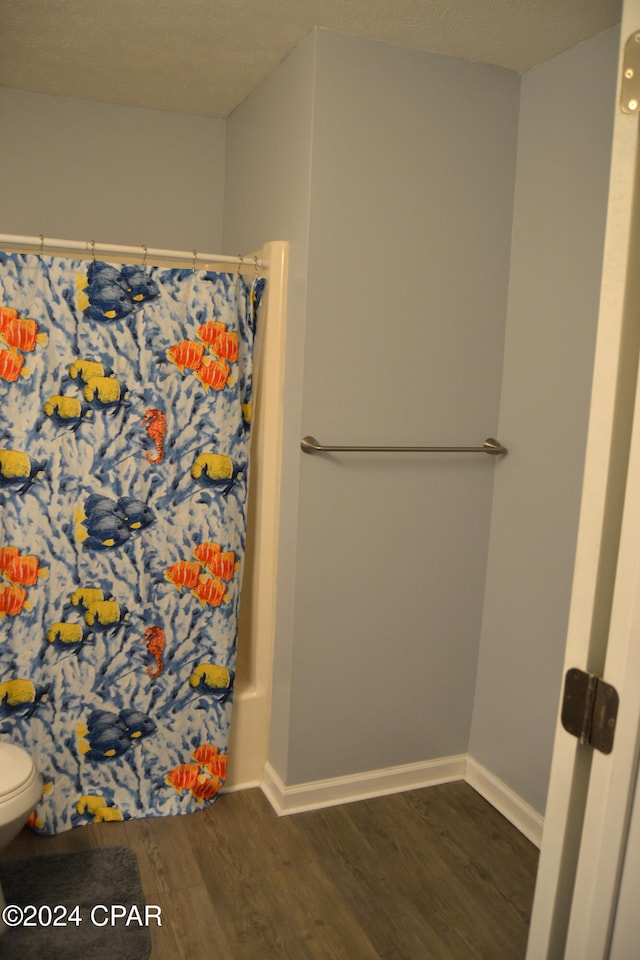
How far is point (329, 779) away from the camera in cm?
248

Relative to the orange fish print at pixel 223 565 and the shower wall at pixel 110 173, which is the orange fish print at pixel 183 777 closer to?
the orange fish print at pixel 223 565

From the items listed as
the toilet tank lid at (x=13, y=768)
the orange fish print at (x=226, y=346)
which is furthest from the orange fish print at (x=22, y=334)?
the toilet tank lid at (x=13, y=768)

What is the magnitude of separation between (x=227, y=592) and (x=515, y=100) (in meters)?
1.71

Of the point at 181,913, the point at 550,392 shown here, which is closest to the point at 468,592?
the point at 550,392

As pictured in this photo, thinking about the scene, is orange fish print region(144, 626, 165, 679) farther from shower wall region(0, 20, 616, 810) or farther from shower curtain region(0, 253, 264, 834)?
shower wall region(0, 20, 616, 810)

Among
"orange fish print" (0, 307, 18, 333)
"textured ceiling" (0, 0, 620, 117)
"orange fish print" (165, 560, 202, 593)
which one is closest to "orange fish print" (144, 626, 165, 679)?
"orange fish print" (165, 560, 202, 593)

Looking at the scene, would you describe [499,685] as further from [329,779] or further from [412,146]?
[412,146]

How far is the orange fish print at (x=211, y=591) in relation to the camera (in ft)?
7.81

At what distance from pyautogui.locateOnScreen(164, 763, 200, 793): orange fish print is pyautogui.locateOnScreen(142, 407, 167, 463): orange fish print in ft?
3.10

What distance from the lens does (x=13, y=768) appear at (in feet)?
6.14

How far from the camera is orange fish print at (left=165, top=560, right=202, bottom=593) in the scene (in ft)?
7.70

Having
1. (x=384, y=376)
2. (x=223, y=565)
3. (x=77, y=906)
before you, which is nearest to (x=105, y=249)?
(x=384, y=376)

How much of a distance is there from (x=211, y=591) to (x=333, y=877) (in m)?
0.85

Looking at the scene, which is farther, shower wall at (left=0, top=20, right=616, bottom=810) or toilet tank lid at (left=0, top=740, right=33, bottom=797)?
shower wall at (left=0, top=20, right=616, bottom=810)
